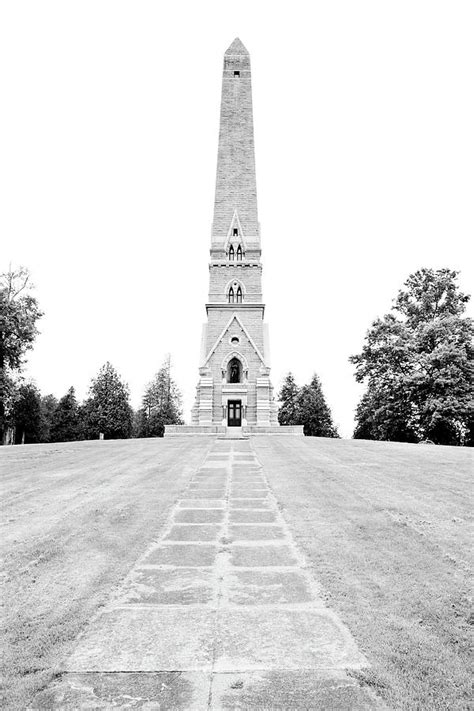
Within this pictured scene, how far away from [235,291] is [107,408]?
29621 mm

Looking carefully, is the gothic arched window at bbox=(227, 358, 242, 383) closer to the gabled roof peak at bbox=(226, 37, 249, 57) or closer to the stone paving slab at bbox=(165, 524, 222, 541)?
the gabled roof peak at bbox=(226, 37, 249, 57)

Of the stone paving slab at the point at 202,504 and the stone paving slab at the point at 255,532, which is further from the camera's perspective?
the stone paving slab at the point at 202,504

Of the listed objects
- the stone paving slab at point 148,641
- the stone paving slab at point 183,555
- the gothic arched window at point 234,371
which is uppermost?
the gothic arched window at point 234,371

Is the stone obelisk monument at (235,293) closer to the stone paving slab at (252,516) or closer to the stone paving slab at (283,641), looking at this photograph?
the stone paving slab at (252,516)

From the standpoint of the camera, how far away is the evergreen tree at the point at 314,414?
74.3 meters

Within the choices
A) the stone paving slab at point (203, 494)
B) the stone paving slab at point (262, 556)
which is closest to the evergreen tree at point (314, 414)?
the stone paving slab at point (203, 494)

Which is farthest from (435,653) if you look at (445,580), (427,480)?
(427,480)

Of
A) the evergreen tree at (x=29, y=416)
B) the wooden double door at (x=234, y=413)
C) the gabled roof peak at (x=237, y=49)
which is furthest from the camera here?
the evergreen tree at (x=29, y=416)

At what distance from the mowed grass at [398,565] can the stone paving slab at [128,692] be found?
128 cm

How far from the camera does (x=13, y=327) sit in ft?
132

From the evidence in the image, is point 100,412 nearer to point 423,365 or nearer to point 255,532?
point 423,365

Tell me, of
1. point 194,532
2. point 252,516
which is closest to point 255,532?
point 194,532

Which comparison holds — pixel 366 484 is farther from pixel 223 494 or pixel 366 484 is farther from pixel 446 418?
pixel 446 418

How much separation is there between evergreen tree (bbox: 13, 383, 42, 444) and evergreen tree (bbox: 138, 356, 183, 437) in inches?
558
